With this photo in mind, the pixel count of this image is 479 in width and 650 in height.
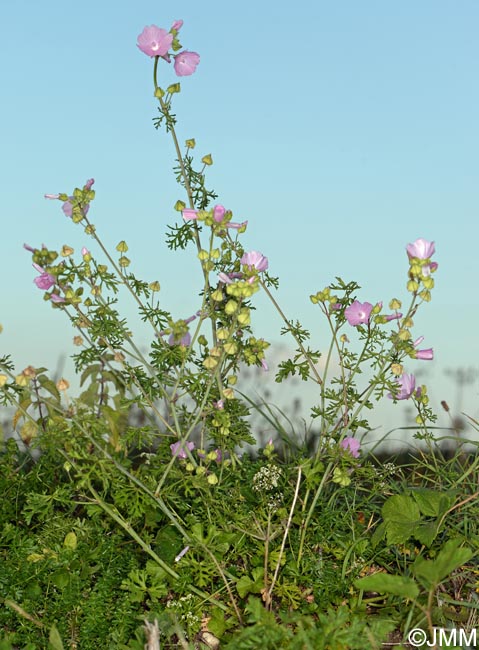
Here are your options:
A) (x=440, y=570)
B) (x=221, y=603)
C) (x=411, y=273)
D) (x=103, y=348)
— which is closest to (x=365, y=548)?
(x=221, y=603)

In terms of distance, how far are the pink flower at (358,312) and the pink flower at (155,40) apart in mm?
1341

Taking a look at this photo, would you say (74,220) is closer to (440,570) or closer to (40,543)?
(40,543)

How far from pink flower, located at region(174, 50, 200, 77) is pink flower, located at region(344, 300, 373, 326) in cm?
123

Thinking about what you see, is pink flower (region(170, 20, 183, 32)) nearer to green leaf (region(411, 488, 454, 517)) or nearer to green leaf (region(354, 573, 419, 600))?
green leaf (region(411, 488, 454, 517))

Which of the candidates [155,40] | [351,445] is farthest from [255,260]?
[155,40]

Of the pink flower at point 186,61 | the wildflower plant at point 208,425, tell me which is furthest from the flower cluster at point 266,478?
the pink flower at point 186,61

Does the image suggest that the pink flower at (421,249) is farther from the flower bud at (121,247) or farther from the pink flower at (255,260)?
the flower bud at (121,247)

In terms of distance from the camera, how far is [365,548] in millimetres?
3404

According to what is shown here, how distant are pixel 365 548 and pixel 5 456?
190 centimetres

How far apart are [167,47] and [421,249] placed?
137cm

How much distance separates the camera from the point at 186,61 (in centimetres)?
351

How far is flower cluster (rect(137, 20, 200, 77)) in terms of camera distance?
3445 mm

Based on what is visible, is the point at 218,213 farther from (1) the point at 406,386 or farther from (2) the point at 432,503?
(2) the point at 432,503

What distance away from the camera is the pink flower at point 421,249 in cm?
313
